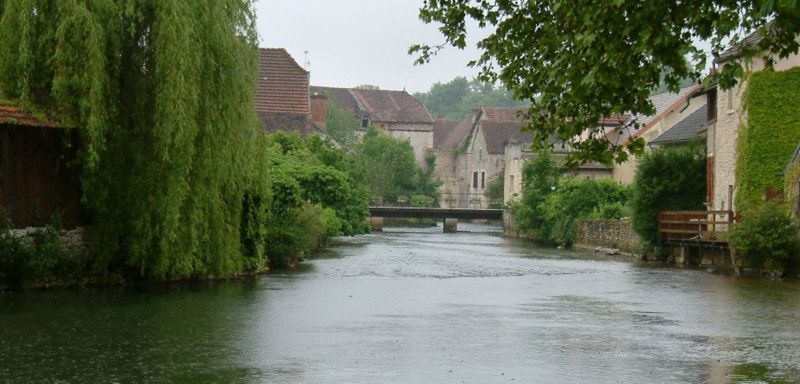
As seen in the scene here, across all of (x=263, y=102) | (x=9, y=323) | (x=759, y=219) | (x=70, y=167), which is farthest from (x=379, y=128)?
(x=9, y=323)

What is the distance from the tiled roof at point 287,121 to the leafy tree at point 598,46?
4699 cm

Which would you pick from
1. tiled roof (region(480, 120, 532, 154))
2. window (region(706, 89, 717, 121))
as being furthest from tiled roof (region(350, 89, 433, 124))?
window (region(706, 89, 717, 121))

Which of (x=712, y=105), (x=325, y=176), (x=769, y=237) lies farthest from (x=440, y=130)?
(x=769, y=237)

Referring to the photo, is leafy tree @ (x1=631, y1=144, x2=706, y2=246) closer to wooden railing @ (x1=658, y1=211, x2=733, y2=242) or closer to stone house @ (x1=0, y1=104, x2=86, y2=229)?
wooden railing @ (x1=658, y1=211, x2=733, y2=242)

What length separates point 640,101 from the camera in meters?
15.6

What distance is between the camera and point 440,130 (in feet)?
411

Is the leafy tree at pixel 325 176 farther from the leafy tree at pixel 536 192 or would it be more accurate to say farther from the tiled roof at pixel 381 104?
the tiled roof at pixel 381 104

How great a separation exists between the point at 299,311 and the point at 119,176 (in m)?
6.24

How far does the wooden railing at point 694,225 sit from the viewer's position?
132 feet

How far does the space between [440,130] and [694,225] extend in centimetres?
8328

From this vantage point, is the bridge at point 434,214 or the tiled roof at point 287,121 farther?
the bridge at point 434,214

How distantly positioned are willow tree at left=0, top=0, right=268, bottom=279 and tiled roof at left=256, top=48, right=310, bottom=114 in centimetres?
3806

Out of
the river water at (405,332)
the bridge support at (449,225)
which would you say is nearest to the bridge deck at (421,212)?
the bridge support at (449,225)

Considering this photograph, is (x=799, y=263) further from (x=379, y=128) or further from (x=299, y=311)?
(x=379, y=128)
